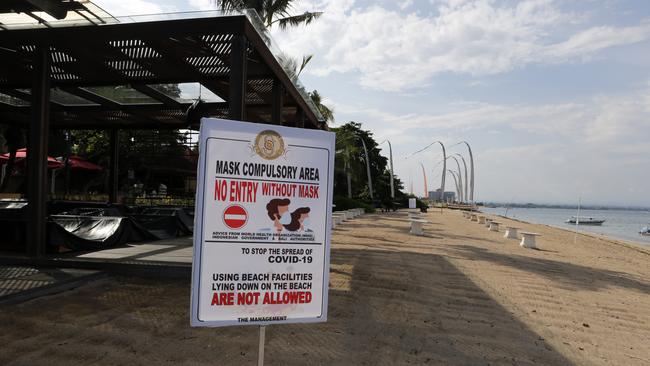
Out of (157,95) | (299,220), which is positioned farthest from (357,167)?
(299,220)

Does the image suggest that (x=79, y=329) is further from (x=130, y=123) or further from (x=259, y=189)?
(x=130, y=123)

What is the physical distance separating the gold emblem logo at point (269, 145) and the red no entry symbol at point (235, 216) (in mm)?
356

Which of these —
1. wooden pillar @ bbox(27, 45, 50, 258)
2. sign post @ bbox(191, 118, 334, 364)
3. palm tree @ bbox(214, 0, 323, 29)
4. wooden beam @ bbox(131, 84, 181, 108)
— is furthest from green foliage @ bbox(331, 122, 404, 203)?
sign post @ bbox(191, 118, 334, 364)

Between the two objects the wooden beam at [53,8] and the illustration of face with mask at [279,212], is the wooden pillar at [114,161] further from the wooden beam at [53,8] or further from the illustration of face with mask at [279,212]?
the illustration of face with mask at [279,212]

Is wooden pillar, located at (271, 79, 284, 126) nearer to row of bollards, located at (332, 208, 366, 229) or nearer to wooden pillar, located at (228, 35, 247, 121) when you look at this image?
wooden pillar, located at (228, 35, 247, 121)

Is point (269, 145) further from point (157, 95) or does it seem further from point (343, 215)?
point (343, 215)

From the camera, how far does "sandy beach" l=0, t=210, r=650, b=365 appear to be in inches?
165

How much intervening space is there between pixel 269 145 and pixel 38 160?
22.3 ft

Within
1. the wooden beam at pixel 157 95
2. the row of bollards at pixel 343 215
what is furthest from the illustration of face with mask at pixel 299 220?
the row of bollards at pixel 343 215

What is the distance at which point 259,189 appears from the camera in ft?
9.34

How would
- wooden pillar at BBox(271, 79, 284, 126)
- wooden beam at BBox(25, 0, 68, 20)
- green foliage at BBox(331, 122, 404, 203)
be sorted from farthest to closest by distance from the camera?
green foliage at BBox(331, 122, 404, 203), wooden pillar at BBox(271, 79, 284, 126), wooden beam at BBox(25, 0, 68, 20)

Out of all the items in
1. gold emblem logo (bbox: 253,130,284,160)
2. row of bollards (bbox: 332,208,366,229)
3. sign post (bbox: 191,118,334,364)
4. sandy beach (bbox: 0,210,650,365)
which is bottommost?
sandy beach (bbox: 0,210,650,365)

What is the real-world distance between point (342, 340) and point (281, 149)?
2.59 metres

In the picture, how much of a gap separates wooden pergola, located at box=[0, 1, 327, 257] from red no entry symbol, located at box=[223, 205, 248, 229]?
4206 millimetres
